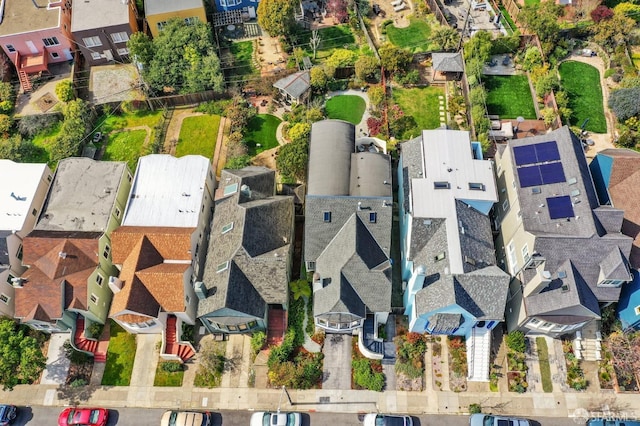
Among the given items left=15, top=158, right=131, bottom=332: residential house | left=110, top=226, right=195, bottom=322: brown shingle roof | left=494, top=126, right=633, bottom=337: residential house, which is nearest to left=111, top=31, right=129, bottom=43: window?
left=15, top=158, right=131, bottom=332: residential house

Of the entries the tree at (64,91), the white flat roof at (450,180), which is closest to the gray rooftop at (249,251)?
the white flat roof at (450,180)

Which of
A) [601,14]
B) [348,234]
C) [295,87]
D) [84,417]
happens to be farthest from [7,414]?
[601,14]


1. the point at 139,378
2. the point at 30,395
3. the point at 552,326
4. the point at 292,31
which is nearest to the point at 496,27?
the point at 292,31

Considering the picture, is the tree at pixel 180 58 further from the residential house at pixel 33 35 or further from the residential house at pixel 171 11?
the residential house at pixel 33 35

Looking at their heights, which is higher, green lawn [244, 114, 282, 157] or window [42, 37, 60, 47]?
window [42, 37, 60, 47]

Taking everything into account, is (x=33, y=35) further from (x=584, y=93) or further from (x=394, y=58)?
(x=584, y=93)

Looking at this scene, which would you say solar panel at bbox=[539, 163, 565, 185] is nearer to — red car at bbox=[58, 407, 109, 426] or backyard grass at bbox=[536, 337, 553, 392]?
backyard grass at bbox=[536, 337, 553, 392]

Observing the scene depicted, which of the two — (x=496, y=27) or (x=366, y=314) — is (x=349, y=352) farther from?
(x=496, y=27)
